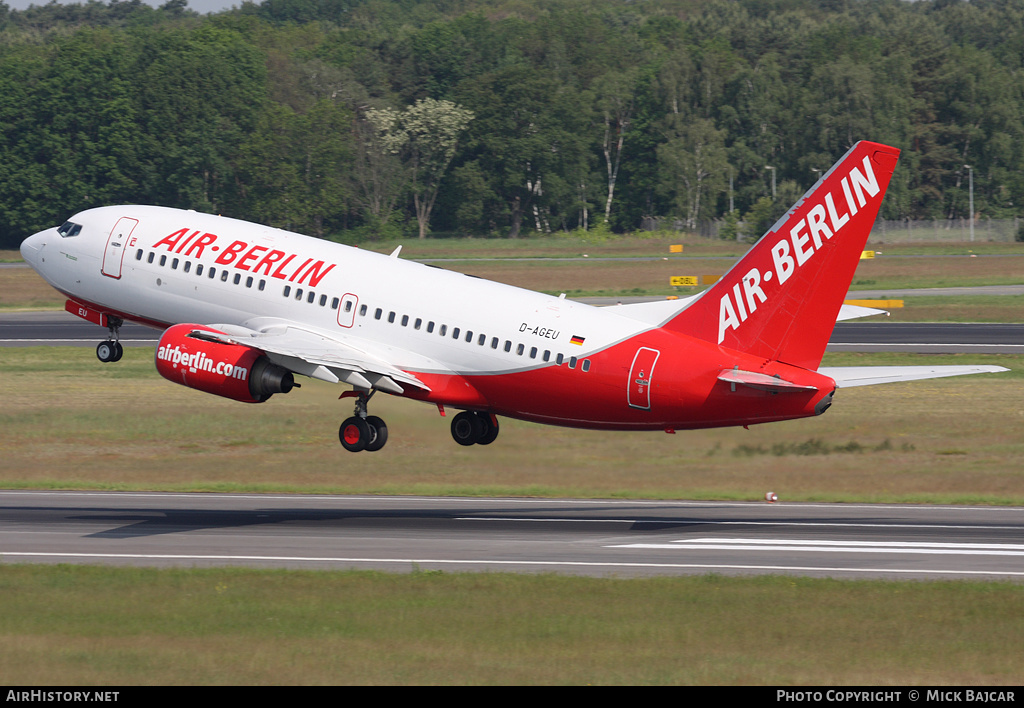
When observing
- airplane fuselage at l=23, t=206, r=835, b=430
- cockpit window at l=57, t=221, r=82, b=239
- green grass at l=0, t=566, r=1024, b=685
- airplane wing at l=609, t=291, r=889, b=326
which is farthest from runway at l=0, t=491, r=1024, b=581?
cockpit window at l=57, t=221, r=82, b=239

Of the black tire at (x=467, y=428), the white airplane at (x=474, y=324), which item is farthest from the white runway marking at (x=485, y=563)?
the black tire at (x=467, y=428)

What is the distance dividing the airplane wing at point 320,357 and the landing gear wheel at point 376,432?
1.36 m

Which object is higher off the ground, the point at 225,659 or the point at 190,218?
the point at 190,218

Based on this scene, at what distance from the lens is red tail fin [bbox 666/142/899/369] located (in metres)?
39.7

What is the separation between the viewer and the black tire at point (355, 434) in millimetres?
46406

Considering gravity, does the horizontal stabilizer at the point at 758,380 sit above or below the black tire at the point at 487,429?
above

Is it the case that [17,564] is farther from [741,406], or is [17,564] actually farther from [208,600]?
[741,406]

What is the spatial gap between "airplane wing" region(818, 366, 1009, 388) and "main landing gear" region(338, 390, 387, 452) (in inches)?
600

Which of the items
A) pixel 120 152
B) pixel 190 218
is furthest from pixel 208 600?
pixel 120 152

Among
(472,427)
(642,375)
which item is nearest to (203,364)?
(472,427)

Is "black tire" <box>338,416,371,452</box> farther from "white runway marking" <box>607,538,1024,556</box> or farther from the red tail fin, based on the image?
the red tail fin

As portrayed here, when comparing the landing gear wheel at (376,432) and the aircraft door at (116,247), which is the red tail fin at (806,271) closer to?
the landing gear wheel at (376,432)

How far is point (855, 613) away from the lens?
3142cm
